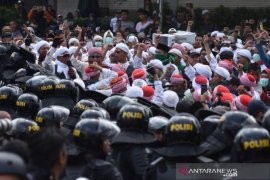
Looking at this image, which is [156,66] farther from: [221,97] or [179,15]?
[179,15]

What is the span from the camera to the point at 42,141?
5801mm

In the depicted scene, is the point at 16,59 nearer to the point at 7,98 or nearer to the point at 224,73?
the point at 224,73

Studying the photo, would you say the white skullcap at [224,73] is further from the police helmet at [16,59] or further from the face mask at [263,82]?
the police helmet at [16,59]

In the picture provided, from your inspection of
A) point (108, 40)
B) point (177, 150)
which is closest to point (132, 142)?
point (177, 150)

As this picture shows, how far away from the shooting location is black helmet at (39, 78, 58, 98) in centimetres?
1055

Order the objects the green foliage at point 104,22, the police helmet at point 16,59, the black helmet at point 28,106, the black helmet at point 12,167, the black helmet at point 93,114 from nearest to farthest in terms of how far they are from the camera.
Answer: the black helmet at point 12,167 < the black helmet at point 93,114 < the black helmet at point 28,106 < the police helmet at point 16,59 < the green foliage at point 104,22

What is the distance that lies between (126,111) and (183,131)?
76 centimetres

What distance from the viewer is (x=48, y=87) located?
10.6 metres

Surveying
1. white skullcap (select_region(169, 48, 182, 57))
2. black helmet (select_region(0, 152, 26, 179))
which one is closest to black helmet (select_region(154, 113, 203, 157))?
black helmet (select_region(0, 152, 26, 179))

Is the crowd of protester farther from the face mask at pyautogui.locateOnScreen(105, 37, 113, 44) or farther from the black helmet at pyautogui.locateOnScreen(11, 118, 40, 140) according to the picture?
the face mask at pyautogui.locateOnScreen(105, 37, 113, 44)

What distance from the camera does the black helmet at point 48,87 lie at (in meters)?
10.6

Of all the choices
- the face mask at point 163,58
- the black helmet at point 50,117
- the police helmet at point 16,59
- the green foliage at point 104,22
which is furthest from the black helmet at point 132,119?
the green foliage at point 104,22

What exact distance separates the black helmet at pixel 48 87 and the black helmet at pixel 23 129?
92.2 inches

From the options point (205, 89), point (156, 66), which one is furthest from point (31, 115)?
point (156, 66)
